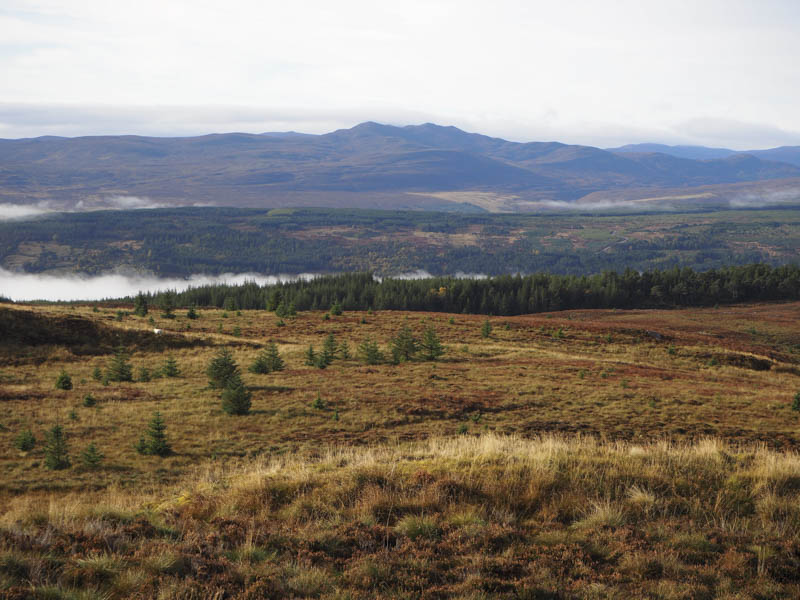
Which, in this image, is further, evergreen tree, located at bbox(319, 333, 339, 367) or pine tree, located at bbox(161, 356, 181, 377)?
evergreen tree, located at bbox(319, 333, 339, 367)

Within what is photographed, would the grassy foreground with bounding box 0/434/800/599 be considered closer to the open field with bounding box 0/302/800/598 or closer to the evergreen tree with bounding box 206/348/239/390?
the open field with bounding box 0/302/800/598

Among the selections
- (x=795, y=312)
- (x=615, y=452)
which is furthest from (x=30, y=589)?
(x=795, y=312)

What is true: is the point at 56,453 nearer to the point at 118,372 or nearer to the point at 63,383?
the point at 63,383

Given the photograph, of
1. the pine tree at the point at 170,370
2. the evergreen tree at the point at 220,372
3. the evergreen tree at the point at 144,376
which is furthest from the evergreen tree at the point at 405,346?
the evergreen tree at the point at 144,376

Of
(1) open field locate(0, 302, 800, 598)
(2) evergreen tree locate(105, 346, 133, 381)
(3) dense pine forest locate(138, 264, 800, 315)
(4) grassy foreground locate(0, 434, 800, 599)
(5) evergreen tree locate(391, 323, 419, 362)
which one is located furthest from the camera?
(3) dense pine forest locate(138, 264, 800, 315)

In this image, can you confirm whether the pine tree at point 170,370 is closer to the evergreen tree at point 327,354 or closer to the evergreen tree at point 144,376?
the evergreen tree at point 144,376

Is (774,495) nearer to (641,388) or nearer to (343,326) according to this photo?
(641,388)

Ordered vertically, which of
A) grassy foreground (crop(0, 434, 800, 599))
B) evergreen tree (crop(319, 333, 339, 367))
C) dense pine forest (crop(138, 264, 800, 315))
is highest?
grassy foreground (crop(0, 434, 800, 599))

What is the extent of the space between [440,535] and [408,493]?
1.46 m

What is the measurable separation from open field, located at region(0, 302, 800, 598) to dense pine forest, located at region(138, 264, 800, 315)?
74293mm

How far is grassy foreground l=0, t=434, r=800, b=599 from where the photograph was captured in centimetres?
658

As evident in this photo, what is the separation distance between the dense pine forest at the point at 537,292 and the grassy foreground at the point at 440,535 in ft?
285

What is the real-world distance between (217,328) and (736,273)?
110211 mm

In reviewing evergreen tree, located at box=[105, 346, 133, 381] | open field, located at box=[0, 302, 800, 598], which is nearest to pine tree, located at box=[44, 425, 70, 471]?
open field, located at box=[0, 302, 800, 598]
